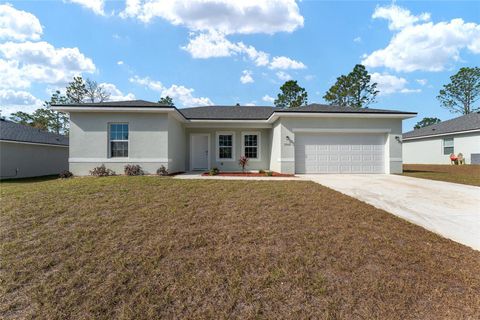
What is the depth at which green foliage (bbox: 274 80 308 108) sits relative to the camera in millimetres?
33438

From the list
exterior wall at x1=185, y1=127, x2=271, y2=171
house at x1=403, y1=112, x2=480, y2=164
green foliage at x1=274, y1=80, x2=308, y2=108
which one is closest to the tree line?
green foliage at x1=274, y1=80, x2=308, y2=108

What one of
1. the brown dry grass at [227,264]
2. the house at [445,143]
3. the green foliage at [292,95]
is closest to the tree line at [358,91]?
the green foliage at [292,95]

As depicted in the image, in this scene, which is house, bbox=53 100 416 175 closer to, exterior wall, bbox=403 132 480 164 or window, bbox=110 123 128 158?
window, bbox=110 123 128 158

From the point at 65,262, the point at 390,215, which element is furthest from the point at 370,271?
the point at 65,262

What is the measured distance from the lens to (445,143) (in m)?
20.9

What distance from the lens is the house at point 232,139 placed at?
431 inches

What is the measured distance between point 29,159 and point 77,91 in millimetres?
21217

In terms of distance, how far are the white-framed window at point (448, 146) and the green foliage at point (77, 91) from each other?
1661 inches

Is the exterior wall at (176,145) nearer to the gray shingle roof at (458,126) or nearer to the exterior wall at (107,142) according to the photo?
the exterior wall at (107,142)

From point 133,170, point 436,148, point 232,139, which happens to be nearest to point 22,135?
point 133,170

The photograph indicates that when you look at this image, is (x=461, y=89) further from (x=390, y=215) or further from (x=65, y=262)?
(x=65, y=262)

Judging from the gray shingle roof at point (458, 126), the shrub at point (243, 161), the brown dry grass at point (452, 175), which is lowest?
the brown dry grass at point (452, 175)

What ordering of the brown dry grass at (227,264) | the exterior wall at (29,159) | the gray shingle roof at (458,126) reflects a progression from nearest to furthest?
the brown dry grass at (227,264) < the exterior wall at (29,159) < the gray shingle roof at (458,126)

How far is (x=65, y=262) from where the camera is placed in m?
→ 3.29
